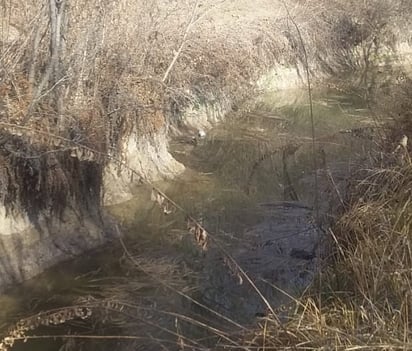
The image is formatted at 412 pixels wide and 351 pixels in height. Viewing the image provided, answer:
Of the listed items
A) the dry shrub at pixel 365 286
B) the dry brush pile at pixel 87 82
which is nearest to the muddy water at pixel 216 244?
the dry shrub at pixel 365 286

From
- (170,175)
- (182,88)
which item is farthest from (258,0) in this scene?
(170,175)

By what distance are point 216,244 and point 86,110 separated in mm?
3713

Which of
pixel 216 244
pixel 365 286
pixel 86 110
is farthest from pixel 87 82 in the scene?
pixel 365 286

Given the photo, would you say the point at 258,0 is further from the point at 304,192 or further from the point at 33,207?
the point at 33,207

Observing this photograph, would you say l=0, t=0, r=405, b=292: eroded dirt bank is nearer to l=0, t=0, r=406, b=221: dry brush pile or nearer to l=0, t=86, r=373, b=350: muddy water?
l=0, t=0, r=406, b=221: dry brush pile

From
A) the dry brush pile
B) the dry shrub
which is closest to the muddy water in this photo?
the dry shrub

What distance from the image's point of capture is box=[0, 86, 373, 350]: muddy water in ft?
20.7

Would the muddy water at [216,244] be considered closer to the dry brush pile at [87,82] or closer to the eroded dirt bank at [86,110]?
the eroded dirt bank at [86,110]

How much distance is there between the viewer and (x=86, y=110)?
348 inches

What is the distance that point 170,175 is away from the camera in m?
10.2

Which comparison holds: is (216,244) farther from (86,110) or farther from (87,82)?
(87,82)

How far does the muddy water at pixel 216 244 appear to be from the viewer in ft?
20.7

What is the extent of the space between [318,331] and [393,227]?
52.0 inches

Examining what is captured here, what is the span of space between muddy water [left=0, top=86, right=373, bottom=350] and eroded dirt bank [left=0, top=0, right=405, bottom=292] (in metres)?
0.39
